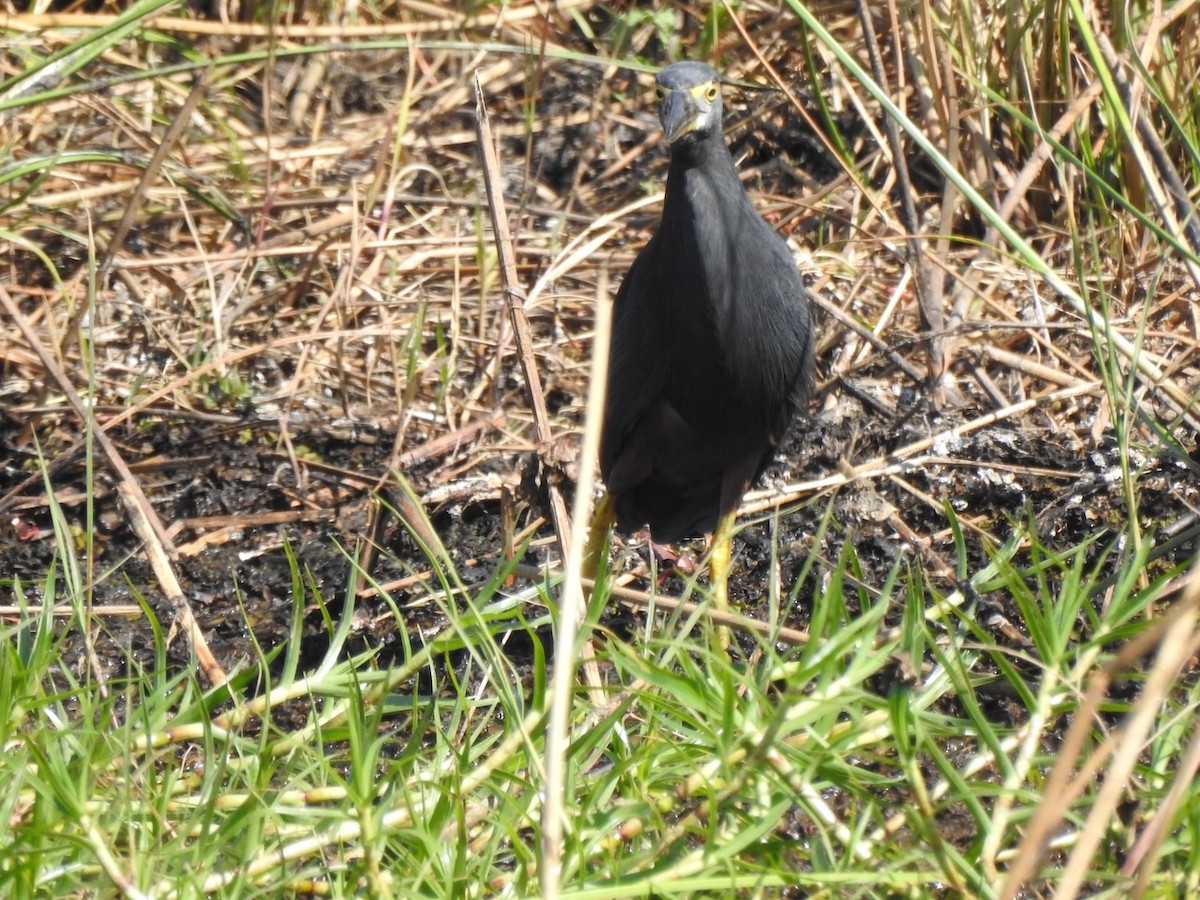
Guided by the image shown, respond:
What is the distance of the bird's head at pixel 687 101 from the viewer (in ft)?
9.33

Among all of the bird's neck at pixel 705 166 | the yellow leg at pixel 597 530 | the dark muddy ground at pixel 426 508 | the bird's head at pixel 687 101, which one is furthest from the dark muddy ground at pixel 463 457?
the bird's head at pixel 687 101

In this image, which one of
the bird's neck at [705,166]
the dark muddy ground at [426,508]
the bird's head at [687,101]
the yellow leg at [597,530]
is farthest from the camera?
the yellow leg at [597,530]

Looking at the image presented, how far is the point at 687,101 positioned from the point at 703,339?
0.53 meters

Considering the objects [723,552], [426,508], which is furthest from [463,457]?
[723,552]

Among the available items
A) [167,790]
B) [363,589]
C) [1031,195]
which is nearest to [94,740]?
[167,790]

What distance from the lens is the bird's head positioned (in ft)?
9.33

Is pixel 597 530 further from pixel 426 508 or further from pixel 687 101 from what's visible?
pixel 687 101

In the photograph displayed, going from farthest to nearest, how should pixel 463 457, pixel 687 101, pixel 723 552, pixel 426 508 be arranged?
pixel 463 457, pixel 426 508, pixel 723 552, pixel 687 101

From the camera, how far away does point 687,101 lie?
2854mm

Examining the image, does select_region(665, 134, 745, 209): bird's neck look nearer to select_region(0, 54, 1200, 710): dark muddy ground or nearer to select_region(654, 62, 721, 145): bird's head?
select_region(654, 62, 721, 145): bird's head

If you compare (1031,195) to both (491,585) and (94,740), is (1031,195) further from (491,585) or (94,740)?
(94,740)

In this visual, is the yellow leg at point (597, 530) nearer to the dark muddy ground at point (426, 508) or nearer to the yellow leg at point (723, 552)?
the dark muddy ground at point (426, 508)

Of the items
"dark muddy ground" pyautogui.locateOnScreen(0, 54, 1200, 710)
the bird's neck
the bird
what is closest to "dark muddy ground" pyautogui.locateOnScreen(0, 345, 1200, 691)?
"dark muddy ground" pyautogui.locateOnScreen(0, 54, 1200, 710)

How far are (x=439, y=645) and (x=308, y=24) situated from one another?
3.46 m
